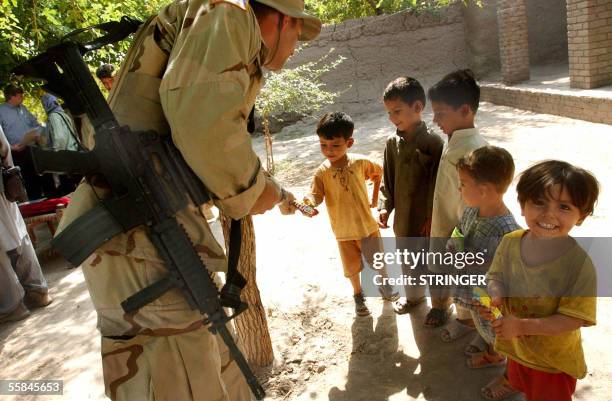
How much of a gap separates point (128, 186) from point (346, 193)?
1545 millimetres

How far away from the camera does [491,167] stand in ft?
6.13

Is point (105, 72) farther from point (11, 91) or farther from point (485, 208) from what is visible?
point (485, 208)

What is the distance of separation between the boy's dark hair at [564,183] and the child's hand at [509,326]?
41 cm

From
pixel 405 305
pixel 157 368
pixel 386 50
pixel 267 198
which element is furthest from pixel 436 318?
pixel 386 50

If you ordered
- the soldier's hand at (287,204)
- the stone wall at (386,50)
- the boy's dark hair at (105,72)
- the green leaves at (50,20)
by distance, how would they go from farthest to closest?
the stone wall at (386,50) → the boy's dark hair at (105,72) → the green leaves at (50,20) → the soldier's hand at (287,204)

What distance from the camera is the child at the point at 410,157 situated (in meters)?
2.46

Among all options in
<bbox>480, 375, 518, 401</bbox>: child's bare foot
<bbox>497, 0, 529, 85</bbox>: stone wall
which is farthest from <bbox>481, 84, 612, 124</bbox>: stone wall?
<bbox>480, 375, 518, 401</bbox>: child's bare foot

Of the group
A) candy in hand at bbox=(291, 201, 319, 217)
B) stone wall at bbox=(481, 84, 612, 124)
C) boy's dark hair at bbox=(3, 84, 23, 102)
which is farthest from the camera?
stone wall at bbox=(481, 84, 612, 124)

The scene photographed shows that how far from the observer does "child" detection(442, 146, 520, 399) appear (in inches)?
73.7

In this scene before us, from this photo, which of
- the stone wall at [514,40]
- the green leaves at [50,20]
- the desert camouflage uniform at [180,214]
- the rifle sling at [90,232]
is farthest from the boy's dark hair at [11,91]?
the stone wall at [514,40]

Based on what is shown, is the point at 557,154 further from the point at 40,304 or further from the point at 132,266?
the point at 40,304

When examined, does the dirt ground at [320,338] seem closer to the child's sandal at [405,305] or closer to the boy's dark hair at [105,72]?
the child's sandal at [405,305]

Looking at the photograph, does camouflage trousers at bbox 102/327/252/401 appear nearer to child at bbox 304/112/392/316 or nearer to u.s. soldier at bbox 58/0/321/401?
u.s. soldier at bbox 58/0/321/401

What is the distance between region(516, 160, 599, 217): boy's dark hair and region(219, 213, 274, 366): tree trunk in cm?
129
